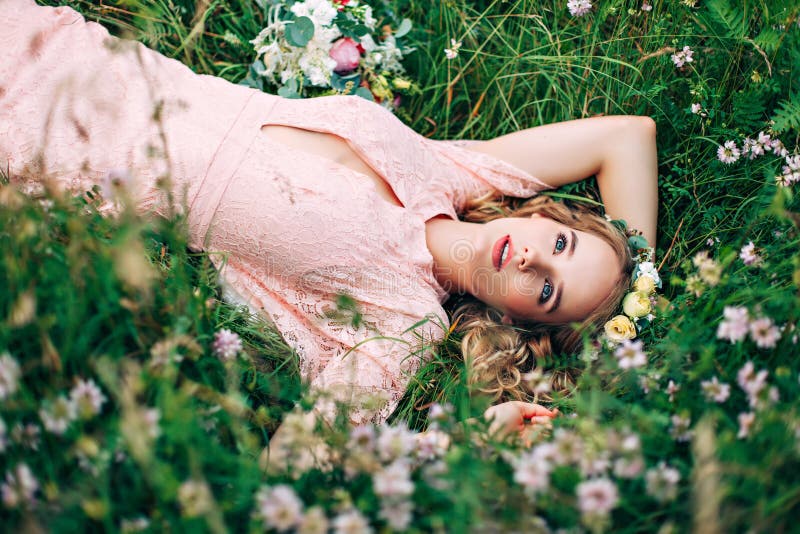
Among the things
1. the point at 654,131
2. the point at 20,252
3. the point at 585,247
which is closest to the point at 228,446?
the point at 20,252

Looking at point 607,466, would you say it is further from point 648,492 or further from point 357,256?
point 357,256

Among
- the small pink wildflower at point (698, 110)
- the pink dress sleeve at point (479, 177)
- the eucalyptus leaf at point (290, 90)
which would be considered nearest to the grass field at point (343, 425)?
the small pink wildflower at point (698, 110)

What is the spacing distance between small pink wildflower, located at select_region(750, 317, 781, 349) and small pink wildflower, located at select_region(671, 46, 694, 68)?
5.78 ft

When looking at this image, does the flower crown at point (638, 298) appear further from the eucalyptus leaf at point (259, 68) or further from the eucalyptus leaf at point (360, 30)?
the eucalyptus leaf at point (259, 68)

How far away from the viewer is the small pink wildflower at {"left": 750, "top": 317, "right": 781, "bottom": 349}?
1.65m

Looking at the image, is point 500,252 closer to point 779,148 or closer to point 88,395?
point 779,148

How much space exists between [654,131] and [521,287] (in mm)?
1103

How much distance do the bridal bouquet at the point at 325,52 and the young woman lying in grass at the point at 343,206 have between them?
1.42 ft

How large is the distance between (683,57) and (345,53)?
5.66 ft

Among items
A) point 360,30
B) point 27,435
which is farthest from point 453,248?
point 27,435

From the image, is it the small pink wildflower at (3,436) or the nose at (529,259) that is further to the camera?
the nose at (529,259)

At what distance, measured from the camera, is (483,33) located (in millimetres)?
3482

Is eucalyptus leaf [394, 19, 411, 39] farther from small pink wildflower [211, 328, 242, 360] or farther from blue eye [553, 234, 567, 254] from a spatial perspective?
small pink wildflower [211, 328, 242, 360]

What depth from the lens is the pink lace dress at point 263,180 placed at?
2.52 metres
